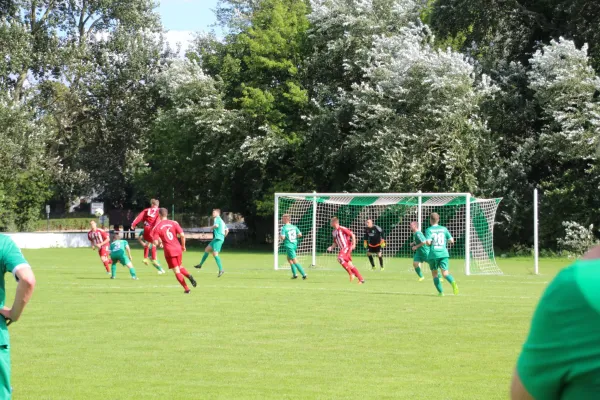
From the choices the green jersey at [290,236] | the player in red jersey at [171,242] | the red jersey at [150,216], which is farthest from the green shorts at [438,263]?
the red jersey at [150,216]

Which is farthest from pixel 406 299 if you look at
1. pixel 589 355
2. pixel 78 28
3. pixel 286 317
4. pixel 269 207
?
pixel 78 28

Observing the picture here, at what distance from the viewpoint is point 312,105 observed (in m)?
49.8

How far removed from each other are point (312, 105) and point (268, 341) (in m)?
37.3

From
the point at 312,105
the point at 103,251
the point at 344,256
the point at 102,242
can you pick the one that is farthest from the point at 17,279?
the point at 312,105

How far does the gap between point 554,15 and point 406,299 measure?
27390 mm

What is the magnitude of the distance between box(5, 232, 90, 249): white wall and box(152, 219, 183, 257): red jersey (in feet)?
103

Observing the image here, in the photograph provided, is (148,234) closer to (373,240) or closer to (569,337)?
(373,240)

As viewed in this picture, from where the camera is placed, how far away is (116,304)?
18.3 meters

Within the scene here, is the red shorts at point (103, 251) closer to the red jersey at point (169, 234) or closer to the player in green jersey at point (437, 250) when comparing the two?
the red jersey at point (169, 234)

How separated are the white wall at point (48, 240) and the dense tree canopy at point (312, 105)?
15.8 feet

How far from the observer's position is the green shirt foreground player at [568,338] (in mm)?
1817

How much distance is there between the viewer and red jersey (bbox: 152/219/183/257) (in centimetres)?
2064

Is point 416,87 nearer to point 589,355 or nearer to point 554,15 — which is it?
point 554,15

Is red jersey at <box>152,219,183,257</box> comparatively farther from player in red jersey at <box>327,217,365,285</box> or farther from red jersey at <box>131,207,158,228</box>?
red jersey at <box>131,207,158,228</box>
